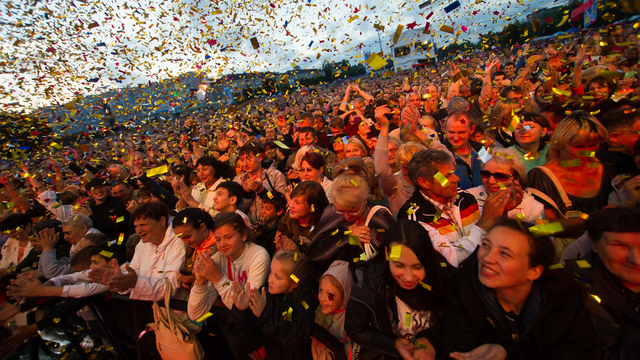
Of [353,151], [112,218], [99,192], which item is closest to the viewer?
[353,151]

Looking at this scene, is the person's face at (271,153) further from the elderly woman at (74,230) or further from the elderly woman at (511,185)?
the elderly woman at (511,185)

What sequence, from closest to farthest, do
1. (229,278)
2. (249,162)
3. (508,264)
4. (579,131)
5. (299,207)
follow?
(508,264) < (579,131) < (229,278) < (299,207) < (249,162)

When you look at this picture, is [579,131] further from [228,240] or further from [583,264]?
[228,240]

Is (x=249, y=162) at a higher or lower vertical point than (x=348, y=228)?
higher

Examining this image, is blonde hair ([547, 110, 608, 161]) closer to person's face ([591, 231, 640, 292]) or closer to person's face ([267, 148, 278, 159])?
person's face ([591, 231, 640, 292])

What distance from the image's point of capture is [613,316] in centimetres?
142

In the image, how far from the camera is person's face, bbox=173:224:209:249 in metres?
3.00

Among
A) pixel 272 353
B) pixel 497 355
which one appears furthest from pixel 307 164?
pixel 497 355

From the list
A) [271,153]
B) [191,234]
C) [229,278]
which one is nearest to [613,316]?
[229,278]

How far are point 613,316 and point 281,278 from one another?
2087 mm

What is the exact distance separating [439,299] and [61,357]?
5504 millimetres

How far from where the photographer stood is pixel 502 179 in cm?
240

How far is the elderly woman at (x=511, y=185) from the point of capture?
88.0 inches

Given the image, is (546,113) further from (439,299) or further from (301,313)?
(301,313)
